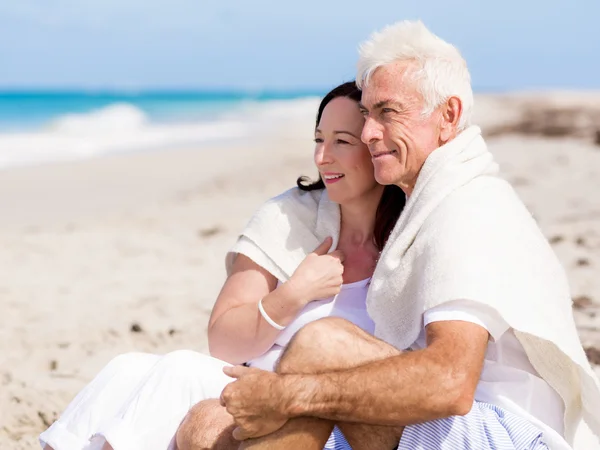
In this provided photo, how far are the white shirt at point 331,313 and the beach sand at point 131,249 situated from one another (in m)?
0.81

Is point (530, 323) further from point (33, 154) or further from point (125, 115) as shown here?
point (125, 115)

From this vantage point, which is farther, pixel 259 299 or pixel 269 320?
pixel 259 299

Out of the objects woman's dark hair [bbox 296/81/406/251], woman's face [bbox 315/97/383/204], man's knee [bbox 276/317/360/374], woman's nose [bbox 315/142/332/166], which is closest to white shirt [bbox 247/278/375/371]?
woman's dark hair [bbox 296/81/406/251]

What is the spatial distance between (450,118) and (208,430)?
119cm

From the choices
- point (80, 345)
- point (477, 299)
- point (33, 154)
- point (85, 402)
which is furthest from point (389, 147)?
point (33, 154)

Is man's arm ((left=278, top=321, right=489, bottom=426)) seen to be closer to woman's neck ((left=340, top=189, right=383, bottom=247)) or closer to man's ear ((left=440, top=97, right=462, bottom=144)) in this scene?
man's ear ((left=440, top=97, right=462, bottom=144))

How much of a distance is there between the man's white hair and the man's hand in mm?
984

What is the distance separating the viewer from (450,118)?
2.67 metres

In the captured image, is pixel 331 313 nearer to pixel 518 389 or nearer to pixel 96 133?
pixel 518 389

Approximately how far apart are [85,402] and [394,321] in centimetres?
102

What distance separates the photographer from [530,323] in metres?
2.31

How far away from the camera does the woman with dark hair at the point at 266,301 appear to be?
259 centimetres

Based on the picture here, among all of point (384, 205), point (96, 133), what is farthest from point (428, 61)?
point (96, 133)

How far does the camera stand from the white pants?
2.58 m
